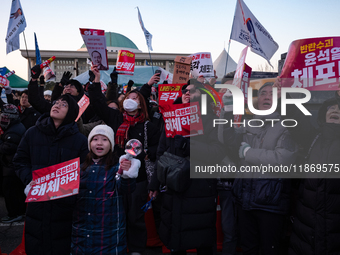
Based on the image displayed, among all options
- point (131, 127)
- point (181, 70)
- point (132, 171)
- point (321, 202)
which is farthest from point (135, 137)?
point (321, 202)

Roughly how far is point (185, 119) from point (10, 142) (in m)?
Answer: 3.05

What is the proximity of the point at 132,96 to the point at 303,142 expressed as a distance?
1.96 metres

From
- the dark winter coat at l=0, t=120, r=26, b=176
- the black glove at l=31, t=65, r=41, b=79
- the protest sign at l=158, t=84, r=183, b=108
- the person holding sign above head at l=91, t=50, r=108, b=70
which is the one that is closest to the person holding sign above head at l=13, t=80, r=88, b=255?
the black glove at l=31, t=65, r=41, b=79

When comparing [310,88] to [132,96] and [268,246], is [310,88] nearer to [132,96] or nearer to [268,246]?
[268,246]

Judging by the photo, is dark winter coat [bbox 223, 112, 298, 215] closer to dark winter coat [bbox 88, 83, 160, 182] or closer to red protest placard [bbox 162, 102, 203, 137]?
red protest placard [bbox 162, 102, 203, 137]

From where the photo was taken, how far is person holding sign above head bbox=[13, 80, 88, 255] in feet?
7.86

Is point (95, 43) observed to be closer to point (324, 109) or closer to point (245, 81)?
point (245, 81)

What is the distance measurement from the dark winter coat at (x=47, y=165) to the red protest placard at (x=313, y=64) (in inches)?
82.7

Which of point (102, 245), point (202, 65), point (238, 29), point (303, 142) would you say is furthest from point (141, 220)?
point (202, 65)

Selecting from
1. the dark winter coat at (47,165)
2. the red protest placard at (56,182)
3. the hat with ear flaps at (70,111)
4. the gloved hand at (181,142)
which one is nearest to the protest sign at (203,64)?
the gloved hand at (181,142)

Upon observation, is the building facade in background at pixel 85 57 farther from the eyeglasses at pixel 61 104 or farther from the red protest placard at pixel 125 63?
the eyeglasses at pixel 61 104

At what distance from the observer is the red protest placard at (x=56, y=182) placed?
208 centimetres

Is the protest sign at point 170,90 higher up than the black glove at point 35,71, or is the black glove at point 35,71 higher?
the black glove at point 35,71

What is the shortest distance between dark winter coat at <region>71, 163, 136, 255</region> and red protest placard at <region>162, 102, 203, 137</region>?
72 cm
